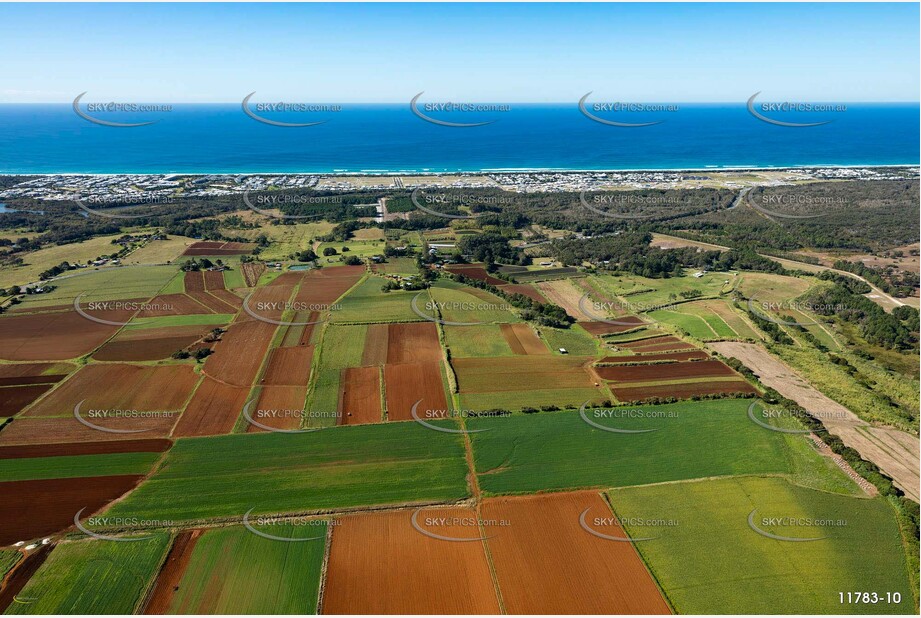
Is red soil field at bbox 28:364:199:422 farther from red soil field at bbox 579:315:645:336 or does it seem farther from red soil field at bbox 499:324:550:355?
red soil field at bbox 579:315:645:336

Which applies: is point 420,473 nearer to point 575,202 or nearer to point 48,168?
point 575,202

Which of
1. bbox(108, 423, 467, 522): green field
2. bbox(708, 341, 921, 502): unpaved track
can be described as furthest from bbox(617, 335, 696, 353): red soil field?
bbox(108, 423, 467, 522): green field

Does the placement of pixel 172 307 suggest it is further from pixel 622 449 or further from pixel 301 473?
pixel 622 449

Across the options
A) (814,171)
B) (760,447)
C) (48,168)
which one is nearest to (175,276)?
(760,447)

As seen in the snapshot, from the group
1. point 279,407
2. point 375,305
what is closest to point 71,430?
point 279,407

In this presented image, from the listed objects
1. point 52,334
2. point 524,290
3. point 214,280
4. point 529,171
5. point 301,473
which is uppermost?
point 529,171

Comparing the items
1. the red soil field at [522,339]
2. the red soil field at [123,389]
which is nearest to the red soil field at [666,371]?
the red soil field at [522,339]
